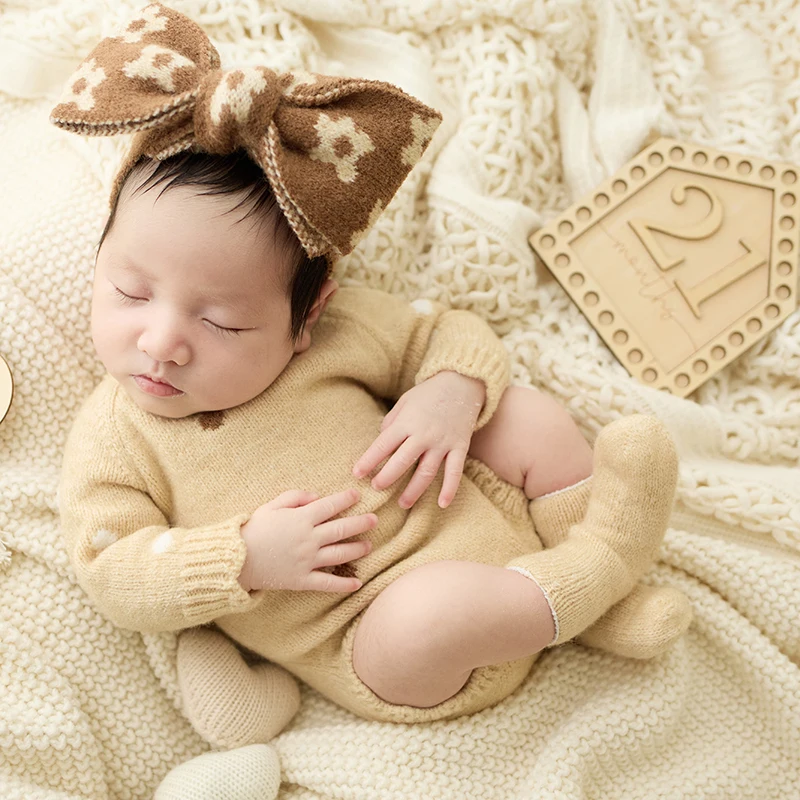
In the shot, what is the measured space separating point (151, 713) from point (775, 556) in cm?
95

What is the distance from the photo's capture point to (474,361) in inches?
48.6

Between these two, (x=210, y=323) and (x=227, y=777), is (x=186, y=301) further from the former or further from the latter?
(x=227, y=777)

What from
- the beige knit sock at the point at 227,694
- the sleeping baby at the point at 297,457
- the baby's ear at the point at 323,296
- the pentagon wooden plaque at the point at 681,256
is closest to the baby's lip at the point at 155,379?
the sleeping baby at the point at 297,457

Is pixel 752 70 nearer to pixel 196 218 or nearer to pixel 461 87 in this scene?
pixel 461 87

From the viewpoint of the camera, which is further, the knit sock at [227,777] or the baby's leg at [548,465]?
the baby's leg at [548,465]

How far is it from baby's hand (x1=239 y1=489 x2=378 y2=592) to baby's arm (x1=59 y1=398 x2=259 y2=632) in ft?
0.08

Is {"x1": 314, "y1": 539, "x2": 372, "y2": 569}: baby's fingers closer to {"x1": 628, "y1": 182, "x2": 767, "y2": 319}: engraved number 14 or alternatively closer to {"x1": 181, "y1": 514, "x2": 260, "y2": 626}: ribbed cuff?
{"x1": 181, "y1": 514, "x2": 260, "y2": 626}: ribbed cuff

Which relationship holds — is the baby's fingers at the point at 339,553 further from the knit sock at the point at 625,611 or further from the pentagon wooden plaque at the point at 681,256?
the pentagon wooden plaque at the point at 681,256

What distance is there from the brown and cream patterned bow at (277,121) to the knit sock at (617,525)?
44cm

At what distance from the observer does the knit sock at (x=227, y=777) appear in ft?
3.42

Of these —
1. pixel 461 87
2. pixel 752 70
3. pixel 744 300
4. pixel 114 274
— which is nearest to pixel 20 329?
pixel 114 274

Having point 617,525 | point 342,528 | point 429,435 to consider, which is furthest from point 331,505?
point 617,525

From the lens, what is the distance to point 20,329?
122 centimetres

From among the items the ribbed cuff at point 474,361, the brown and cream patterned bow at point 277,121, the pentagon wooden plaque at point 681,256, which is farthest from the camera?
the pentagon wooden plaque at point 681,256
